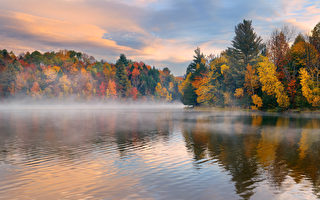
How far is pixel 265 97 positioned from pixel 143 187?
67.3m

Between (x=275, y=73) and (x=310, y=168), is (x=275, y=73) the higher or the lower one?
the higher one

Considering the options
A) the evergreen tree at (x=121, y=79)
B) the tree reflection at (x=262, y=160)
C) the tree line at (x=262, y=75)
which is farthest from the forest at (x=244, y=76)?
the tree reflection at (x=262, y=160)

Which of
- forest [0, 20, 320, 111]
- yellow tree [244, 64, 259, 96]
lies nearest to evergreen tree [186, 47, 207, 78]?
forest [0, 20, 320, 111]

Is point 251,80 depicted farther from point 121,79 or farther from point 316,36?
point 121,79

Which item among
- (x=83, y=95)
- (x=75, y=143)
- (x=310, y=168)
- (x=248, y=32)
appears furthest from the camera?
(x=83, y=95)

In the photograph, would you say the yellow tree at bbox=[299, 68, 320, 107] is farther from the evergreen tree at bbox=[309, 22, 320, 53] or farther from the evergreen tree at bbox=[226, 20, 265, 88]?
the evergreen tree at bbox=[226, 20, 265, 88]

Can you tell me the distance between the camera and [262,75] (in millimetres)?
71312

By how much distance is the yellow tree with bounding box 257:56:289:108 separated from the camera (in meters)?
67.6

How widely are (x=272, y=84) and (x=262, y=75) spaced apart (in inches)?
140

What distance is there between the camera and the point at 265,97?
72.0 metres

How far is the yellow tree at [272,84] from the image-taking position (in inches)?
2660

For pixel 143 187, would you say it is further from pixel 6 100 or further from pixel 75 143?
pixel 6 100

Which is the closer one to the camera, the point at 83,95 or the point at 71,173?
the point at 71,173

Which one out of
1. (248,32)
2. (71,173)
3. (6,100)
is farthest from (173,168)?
(6,100)
